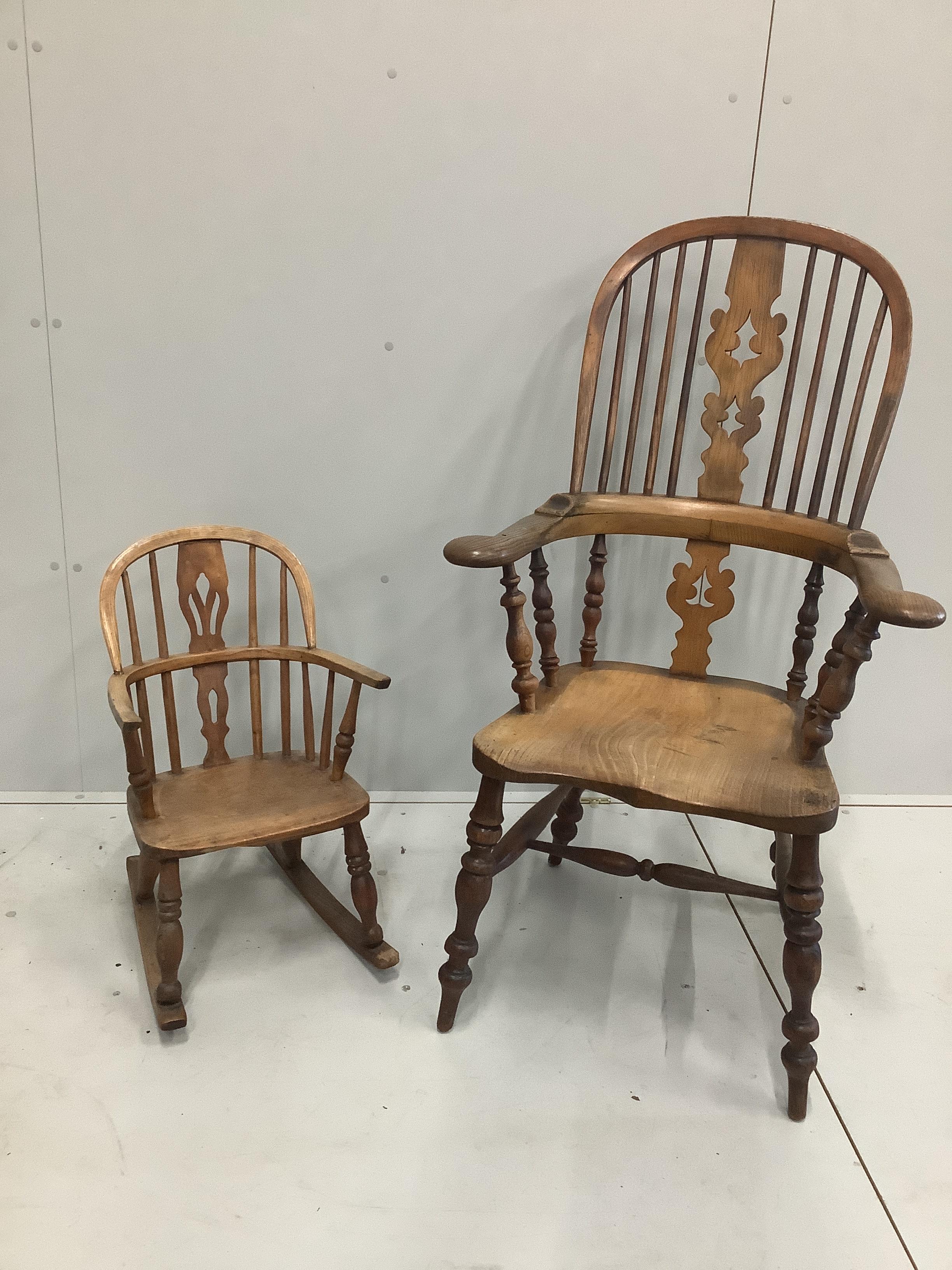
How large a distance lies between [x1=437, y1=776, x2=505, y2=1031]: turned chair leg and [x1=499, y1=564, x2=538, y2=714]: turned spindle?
0.56 feet

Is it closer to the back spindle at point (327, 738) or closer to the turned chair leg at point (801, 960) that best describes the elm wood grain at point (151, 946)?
the back spindle at point (327, 738)

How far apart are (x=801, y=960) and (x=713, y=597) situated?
694mm

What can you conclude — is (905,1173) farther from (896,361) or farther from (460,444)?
(460,444)

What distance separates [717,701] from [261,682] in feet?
3.65

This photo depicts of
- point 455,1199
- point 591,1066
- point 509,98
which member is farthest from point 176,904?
point 509,98

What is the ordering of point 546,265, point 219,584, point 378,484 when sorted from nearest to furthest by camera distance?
point 219,584 → point 546,265 → point 378,484

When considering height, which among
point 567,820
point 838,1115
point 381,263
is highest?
point 381,263

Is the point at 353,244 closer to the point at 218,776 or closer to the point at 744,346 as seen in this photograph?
the point at 744,346

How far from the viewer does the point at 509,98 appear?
1.84m

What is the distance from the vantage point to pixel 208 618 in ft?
5.92

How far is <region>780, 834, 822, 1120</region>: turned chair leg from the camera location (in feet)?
4.29

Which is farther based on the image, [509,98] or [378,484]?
[378,484]

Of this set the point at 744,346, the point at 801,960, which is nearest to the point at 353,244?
the point at 744,346

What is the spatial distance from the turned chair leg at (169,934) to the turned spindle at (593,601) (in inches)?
33.7
